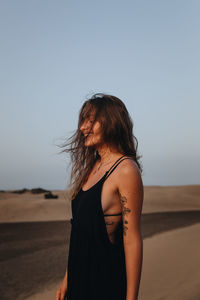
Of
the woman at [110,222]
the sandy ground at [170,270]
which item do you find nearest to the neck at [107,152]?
the woman at [110,222]

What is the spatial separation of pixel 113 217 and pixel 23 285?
14.0 ft

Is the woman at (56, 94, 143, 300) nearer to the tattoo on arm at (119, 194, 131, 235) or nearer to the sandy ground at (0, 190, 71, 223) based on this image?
the tattoo on arm at (119, 194, 131, 235)

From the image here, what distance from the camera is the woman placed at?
168cm

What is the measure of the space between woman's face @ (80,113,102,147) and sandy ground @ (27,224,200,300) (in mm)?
3325

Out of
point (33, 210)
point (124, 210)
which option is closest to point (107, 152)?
point (124, 210)

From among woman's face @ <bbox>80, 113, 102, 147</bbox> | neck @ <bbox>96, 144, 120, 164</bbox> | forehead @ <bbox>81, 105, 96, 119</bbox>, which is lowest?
neck @ <bbox>96, 144, 120, 164</bbox>

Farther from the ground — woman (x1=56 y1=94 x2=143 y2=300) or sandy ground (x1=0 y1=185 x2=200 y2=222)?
woman (x1=56 y1=94 x2=143 y2=300)

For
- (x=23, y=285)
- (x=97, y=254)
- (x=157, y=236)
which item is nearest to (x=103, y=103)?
(x=97, y=254)

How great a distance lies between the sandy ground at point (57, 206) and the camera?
1512 centimetres

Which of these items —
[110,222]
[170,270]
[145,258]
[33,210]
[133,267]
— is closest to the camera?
[133,267]

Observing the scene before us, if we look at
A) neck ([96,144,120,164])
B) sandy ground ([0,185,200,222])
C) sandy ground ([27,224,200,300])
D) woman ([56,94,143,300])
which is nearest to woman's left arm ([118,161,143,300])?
woman ([56,94,143,300])

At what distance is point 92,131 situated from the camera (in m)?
1.98

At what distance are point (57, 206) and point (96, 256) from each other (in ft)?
52.2

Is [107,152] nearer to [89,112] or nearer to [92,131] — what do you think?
[92,131]
